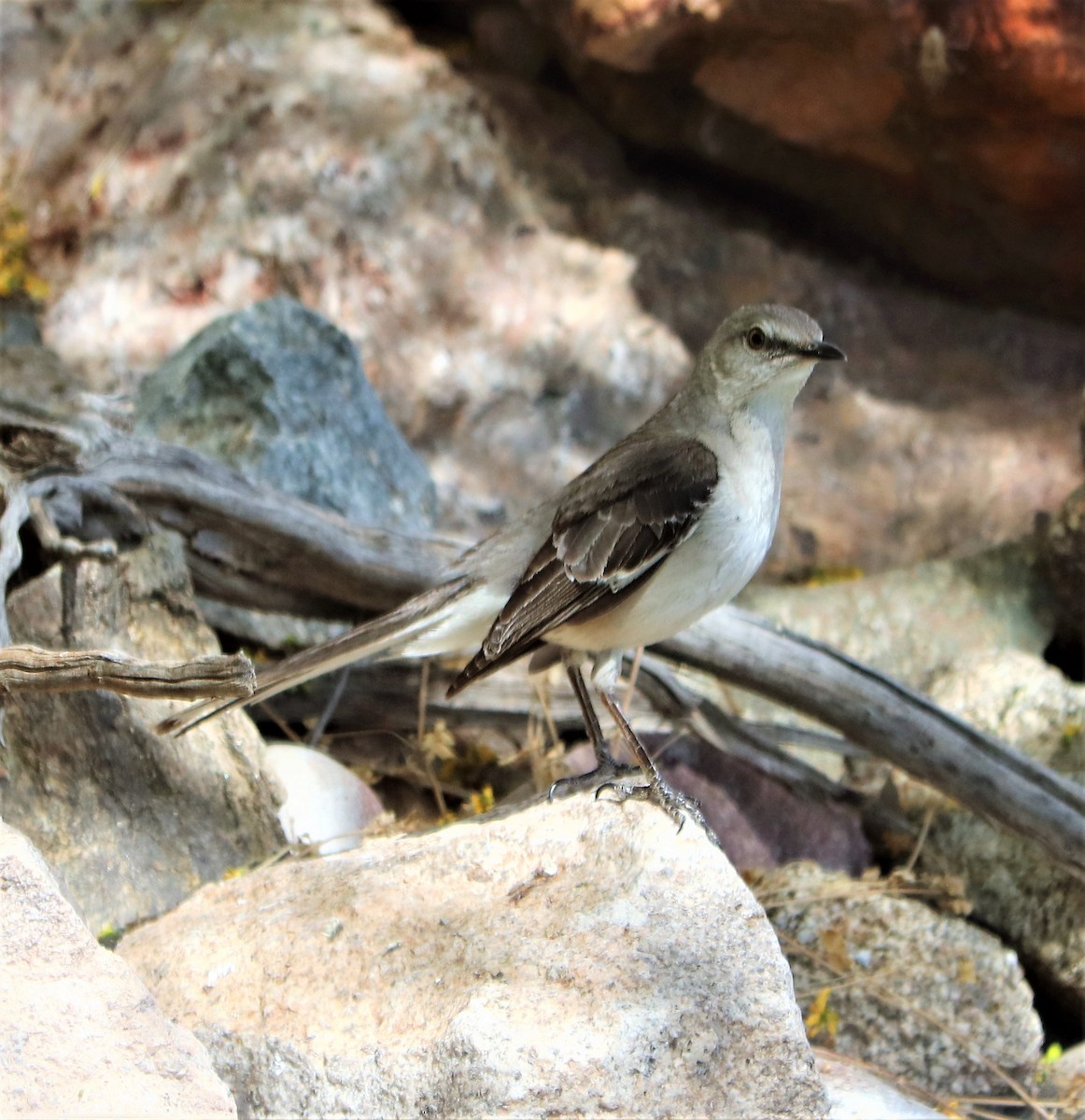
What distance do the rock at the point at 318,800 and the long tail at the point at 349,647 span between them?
23.2 inches

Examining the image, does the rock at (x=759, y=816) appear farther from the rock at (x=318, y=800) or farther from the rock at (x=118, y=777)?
the rock at (x=118, y=777)

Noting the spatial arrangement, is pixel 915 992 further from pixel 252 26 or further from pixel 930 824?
pixel 252 26

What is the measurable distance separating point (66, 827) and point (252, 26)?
213 inches

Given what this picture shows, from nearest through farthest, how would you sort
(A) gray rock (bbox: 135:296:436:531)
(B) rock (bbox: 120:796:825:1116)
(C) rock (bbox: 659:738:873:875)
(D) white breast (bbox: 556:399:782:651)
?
(B) rock (bbox: 120:796:825:1116) < (D) white breast (bbox: 556:399:782:651) < (C) rock (bbox: 659:738:873:875) < (A) gray rock (bbox: 135:296:436:531)

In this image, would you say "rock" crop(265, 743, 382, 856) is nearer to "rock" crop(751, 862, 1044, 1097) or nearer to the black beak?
"rock" crop(751, 862, 1044, 1097)

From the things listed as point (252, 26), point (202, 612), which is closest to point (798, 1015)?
point (202, 612)

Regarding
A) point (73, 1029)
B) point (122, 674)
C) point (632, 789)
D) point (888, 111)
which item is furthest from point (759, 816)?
point (888, 111)

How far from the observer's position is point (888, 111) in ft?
21.6

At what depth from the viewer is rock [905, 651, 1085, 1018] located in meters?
4.68

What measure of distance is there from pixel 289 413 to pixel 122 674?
2.63 m

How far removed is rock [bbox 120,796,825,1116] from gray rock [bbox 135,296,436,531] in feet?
7.83

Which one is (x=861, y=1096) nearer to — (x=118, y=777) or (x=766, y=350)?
(x=766, y=350)

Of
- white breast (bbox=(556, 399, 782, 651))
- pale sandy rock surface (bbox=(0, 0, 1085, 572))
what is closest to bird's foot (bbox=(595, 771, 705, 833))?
white breast (bbox=(556, 399, 782, 651))

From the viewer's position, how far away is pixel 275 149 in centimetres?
715
